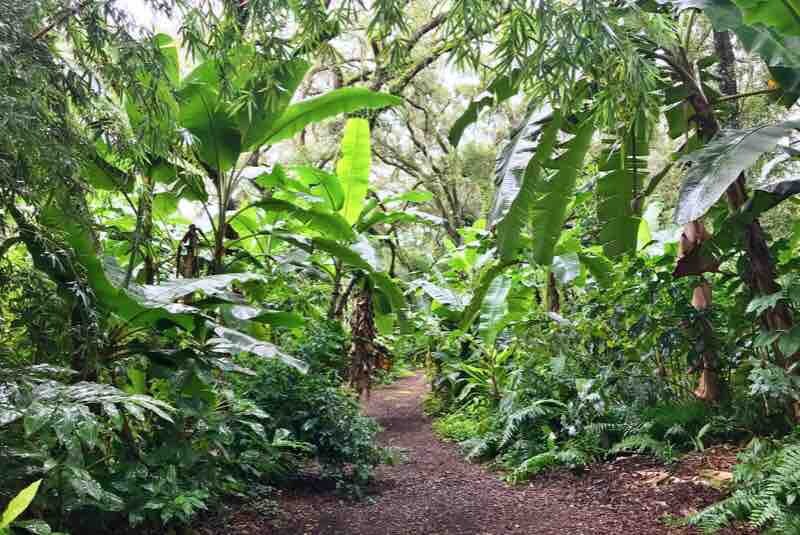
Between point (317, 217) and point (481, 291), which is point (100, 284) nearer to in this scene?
point (317, 217)

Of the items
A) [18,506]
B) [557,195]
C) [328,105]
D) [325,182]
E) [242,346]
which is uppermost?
[328,105]

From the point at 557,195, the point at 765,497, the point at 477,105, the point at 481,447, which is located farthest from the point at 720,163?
the point at 481,447

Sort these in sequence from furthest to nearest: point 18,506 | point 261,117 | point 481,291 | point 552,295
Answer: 1. point 552,295
2. point 481,291
3. point 261,117
4. point 18,506

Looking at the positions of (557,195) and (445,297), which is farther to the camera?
(445,297)

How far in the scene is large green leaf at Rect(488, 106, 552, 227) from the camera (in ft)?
10.4

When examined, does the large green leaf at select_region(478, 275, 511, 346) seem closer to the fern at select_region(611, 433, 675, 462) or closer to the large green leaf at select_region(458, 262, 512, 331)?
the large green leaf at select_region(458, 262, 512, 331)

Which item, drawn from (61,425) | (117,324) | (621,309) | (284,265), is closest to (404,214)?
(284,265)

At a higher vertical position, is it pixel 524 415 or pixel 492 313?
pixel 492 313

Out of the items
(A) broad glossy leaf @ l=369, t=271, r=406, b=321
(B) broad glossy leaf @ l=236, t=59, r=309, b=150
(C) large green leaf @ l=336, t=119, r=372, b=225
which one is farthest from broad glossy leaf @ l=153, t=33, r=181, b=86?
(A) broad glossy leaf @ l=369, t=271, r=406, b=321

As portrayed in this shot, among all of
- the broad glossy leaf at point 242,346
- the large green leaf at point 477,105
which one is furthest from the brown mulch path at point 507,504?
the large green leaf at point 477,105

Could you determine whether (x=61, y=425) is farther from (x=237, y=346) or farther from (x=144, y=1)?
(x=144, y=1)

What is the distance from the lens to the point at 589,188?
5121 millimetres

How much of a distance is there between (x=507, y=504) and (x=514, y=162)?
2.36 meters

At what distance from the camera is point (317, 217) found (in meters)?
4.33
